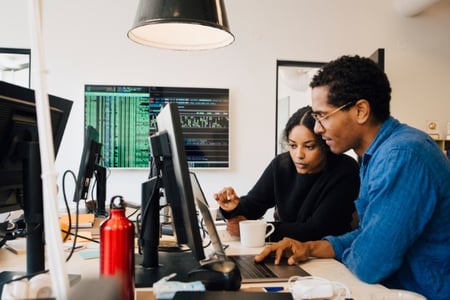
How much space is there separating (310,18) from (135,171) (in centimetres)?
205

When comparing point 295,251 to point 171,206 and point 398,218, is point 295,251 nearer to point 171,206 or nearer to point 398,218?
point 398,218

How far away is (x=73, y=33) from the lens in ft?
11.3

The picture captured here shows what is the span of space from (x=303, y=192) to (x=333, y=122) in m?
0.57

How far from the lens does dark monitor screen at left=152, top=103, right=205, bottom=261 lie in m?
0.83

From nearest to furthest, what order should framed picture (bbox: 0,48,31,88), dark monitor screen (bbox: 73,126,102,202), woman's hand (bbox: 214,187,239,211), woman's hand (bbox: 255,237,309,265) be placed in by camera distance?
woman's hand (bbox: 255,237,309,265) < woman's hand (bbox: 214,187,239,211) < dark monitor screen (bbox: 73,126,102,202) < framed picture (bbox: 0,48,31,88)

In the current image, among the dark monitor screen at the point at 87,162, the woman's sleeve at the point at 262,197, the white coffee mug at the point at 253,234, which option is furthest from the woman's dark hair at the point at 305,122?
the dark monitor screen at the point at 87,162

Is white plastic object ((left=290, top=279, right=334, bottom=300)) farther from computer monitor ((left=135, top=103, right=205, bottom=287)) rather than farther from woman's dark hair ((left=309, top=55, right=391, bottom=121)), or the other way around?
woman's dark hair ((left=309, top=55, right=391, bottom=121))

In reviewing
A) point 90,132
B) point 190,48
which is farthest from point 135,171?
point 190,48

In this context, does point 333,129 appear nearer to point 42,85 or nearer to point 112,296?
point 42,85

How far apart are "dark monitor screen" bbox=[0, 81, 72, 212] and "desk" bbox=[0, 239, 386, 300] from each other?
214 millimetres

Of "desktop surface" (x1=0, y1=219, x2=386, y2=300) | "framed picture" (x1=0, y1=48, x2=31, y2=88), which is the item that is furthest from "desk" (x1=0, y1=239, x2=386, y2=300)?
"framed picture" (x1=0, y1=48, x2=31, y2=88)

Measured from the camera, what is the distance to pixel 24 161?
3.30ft

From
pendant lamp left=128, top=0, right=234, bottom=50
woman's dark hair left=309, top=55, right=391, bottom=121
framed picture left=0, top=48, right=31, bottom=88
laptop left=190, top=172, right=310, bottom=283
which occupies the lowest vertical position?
laptop left=190, top=172, right=310, bottom=283

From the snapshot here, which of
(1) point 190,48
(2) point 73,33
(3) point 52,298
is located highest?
(2) point 73,33
